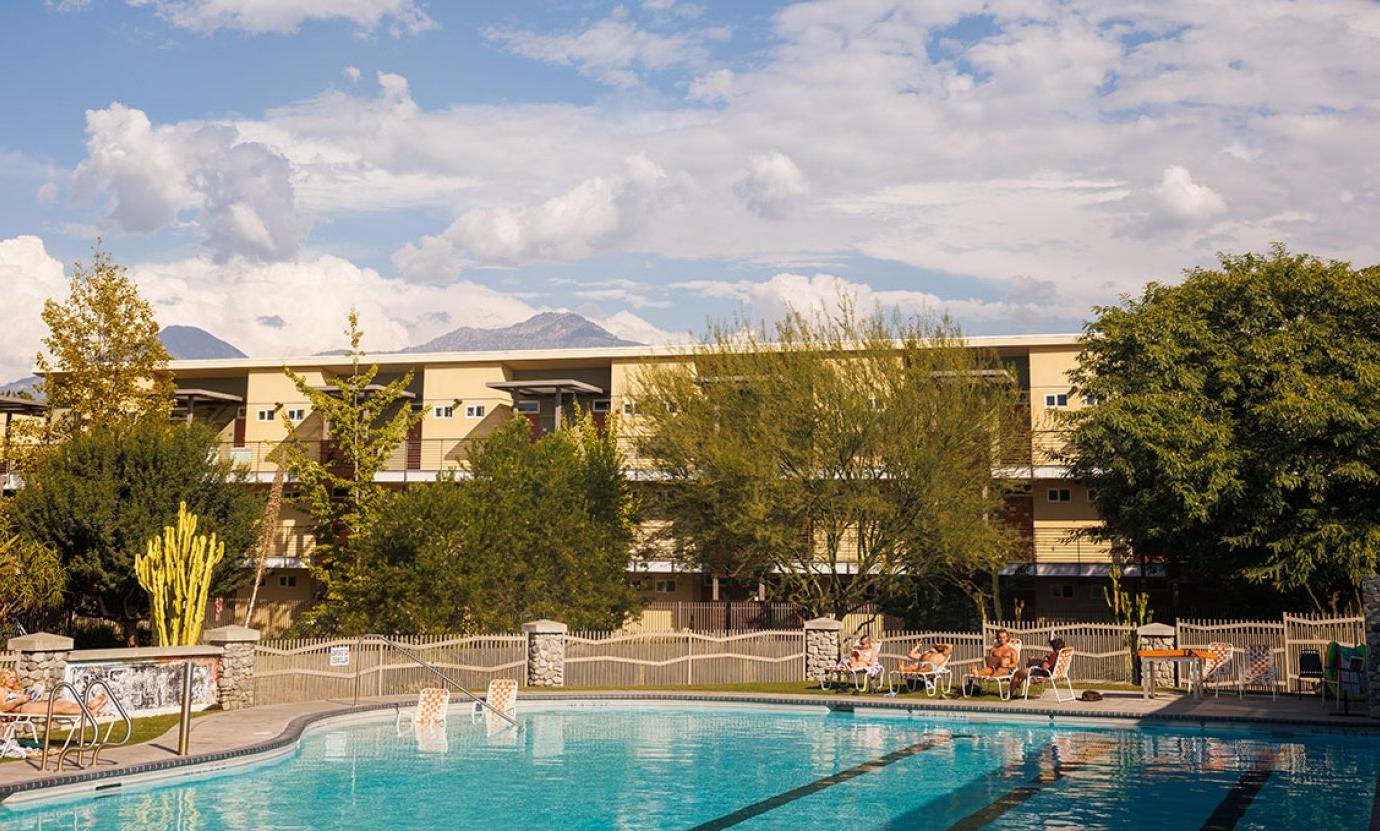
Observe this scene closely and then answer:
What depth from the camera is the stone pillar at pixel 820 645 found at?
95.1ft

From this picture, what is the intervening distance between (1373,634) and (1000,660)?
6.74 meters

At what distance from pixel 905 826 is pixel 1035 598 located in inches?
1173

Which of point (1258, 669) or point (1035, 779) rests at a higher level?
point (1258, 669)

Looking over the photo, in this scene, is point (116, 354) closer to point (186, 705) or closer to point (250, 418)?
point (250, 418)

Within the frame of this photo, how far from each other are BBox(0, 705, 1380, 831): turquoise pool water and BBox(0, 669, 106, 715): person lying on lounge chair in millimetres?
1687

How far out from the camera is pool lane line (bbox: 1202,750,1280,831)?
1373cm

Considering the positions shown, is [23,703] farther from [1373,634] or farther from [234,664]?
[1373,634]

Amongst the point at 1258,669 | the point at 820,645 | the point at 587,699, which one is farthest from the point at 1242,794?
the point at 820,645

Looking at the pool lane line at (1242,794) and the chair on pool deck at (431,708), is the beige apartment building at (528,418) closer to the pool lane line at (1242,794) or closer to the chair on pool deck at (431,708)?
the chair on pool deck at (431,708)

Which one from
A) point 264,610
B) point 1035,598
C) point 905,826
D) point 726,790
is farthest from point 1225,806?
point 264,610

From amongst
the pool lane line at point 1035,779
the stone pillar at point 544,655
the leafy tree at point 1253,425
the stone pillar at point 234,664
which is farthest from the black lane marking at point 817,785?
the leafy tree at point 1253,425

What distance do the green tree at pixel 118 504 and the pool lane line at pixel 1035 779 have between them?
2375cm

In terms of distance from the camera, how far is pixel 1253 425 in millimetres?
29938

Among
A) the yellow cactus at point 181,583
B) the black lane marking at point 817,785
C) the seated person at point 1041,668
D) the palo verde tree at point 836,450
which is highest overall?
the palo verde tree at point 836,450
